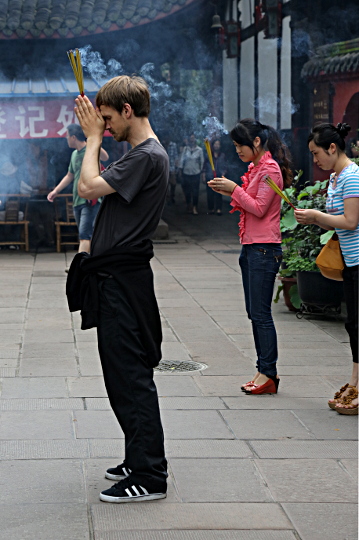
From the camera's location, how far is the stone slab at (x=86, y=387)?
17.0ft

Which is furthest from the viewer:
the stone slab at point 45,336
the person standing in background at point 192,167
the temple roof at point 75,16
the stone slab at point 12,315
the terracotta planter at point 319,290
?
the person standing in background at point 192,167

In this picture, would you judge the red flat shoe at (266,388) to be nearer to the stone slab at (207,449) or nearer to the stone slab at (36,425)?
the stone slab at (207,449)

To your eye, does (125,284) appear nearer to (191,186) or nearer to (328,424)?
(328,424)

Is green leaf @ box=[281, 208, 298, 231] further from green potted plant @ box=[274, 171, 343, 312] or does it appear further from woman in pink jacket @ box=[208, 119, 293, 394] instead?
woman in pink jacket @ box=[208, 119, 293, 394]

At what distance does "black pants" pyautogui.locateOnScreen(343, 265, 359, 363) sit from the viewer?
4.82 m

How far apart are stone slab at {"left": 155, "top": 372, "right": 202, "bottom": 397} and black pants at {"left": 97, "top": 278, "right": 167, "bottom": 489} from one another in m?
1.62

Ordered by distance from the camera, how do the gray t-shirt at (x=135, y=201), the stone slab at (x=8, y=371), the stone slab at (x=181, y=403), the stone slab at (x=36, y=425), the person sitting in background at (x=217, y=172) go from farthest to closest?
1. the person sitting in background at (x=217, y=172)
2. the stone slab at (x=8, y=371)
3. the stone slab at (x=181, y=403)
4. the stone slab at (x=36, y=425)
5. the gray t-shirt at (x=135, y=201)

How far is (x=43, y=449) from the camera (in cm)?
418

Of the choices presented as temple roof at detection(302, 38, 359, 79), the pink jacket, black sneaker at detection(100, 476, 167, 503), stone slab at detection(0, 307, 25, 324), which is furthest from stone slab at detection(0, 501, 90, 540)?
temple roof at detection(302, 38, 359, 79)

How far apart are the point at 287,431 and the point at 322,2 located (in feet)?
35.2

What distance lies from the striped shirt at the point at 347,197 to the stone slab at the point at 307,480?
1.25 meters

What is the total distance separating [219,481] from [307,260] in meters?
4.16

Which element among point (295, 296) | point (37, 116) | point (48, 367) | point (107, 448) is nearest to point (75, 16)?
point (37, 116)

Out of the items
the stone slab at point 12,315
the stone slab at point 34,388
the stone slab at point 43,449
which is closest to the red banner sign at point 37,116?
the stone slab at point 12,315
